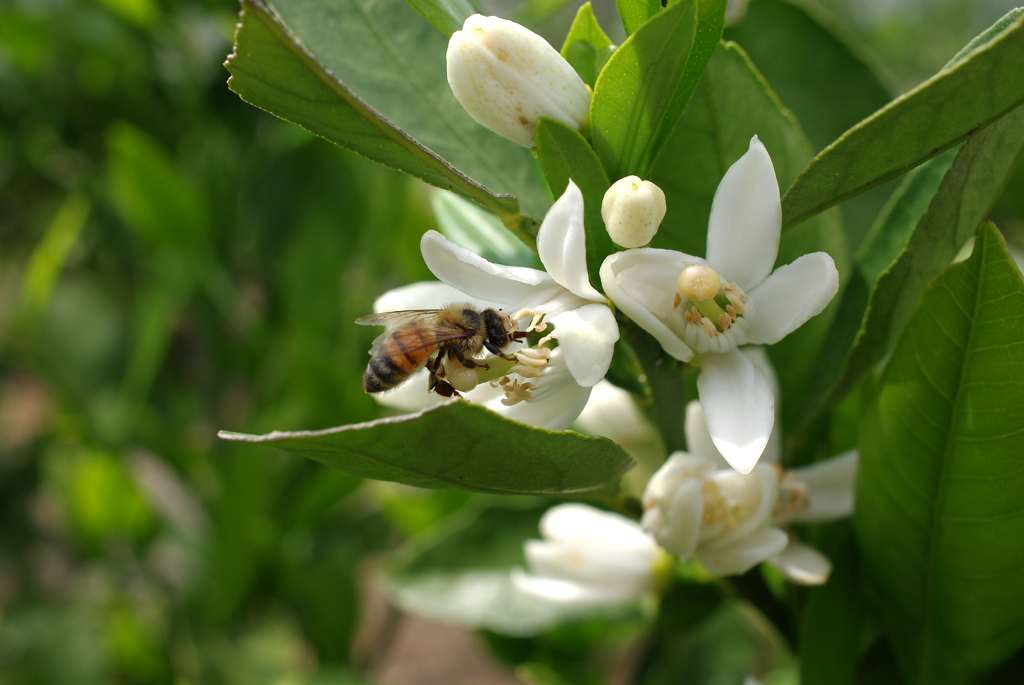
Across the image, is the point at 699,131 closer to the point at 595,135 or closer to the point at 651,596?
the point at 595,135

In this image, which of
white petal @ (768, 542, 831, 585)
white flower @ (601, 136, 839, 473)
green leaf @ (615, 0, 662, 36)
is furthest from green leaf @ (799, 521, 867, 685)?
green leaf @ (615, 0, 662, 36)

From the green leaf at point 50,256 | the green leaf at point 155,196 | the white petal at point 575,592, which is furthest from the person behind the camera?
the green leaf at point 50,256

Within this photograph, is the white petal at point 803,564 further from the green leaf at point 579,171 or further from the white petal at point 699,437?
the green leaf at point 579,171

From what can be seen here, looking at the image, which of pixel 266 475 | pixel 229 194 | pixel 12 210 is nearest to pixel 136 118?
pixel 229 194

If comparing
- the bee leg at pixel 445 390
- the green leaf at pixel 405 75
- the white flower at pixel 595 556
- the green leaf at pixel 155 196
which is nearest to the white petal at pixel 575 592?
the white flower at pixel 595 556

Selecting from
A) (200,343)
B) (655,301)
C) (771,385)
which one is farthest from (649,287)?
(200,343)

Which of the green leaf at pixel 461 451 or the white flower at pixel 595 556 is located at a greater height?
the green leaf at pixel 461 451

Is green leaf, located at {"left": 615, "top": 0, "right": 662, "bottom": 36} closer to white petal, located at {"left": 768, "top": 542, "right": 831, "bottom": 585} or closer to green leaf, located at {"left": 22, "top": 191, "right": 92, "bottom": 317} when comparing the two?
white petal, located at {"left": 768, "top": 542, "right": 831, "bottom": 585}
